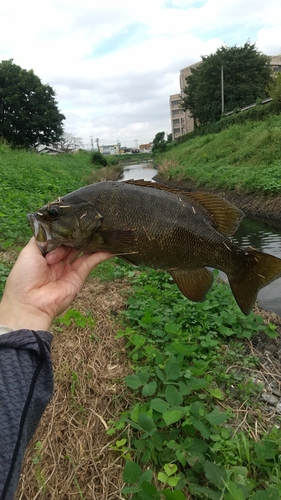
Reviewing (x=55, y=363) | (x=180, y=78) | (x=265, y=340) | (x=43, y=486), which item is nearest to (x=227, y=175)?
(x=265, y=340)

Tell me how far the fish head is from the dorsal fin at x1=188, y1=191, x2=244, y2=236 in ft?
2.40

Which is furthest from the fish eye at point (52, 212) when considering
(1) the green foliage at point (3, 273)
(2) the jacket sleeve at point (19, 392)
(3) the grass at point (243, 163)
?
(3) the grass at point (243, 163)

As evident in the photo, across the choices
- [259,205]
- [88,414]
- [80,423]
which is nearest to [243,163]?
[259,205]

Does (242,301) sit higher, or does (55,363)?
(242,301)

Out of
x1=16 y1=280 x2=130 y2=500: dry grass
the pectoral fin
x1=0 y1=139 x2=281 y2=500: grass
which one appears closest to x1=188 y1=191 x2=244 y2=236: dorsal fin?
the pectoral fin

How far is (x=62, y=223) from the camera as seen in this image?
229 cm

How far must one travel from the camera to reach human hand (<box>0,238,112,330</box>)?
6.37ft

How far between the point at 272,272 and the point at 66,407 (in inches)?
88.7

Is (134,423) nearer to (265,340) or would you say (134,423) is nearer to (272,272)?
(272,272)

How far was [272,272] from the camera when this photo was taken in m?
2.45

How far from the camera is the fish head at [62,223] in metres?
2.28

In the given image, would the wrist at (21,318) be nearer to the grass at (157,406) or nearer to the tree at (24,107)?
the grass at (157,406)

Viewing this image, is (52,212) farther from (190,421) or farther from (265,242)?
(265,242)

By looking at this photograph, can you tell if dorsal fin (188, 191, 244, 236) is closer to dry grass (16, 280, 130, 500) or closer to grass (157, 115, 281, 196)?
dry grass (16, 280, 130, 500)
